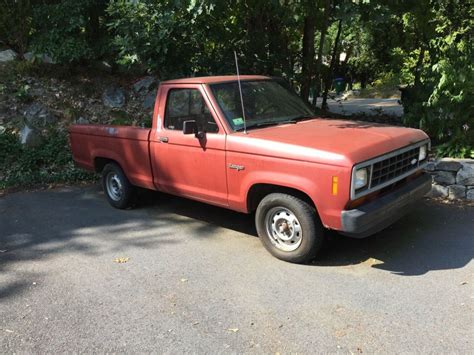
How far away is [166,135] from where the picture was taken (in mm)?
5395

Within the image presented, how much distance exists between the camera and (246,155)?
4566mm

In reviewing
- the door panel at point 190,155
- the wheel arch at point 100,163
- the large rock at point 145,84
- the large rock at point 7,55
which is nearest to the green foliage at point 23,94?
the large rock at point 7,55

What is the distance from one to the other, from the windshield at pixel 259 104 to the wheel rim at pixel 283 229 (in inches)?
38.1

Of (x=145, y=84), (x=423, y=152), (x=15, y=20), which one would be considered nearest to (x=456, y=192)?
(x=423, y=152)

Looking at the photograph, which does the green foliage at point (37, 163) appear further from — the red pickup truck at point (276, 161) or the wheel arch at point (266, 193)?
the wheel arch at point (266, 193)

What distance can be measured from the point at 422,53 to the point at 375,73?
1299 centimetres

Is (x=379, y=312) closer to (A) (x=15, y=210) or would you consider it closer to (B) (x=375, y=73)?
(A) (x=15, y=210)

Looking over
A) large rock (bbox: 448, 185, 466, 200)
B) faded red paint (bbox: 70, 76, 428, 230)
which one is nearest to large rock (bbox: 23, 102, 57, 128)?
faded red paint (bbox: 70, 76, 428, 230)

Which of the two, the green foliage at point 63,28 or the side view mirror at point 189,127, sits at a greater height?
the green foliage at point 63,28

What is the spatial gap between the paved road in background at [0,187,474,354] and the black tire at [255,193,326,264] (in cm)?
13

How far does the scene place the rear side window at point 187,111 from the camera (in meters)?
5.05

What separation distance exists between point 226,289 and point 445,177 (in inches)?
140

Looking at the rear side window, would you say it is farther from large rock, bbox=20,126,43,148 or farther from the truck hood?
large rock, bbox=20,126,43,148

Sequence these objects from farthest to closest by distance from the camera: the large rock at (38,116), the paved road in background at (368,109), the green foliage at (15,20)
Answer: the paved road in background at (368,109) < the green foliage at (15,20) < the large rock at (38,116)
